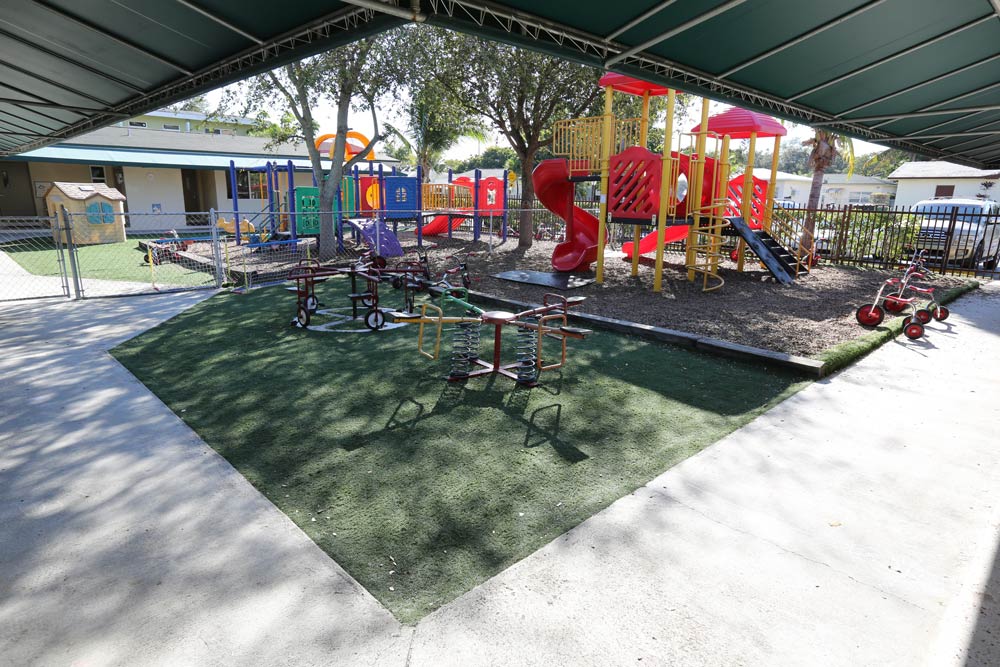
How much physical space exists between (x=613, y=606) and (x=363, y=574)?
1.37m

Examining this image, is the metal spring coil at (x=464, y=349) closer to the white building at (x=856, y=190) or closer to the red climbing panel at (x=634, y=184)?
the red climbing panel at (x=634, y=184)

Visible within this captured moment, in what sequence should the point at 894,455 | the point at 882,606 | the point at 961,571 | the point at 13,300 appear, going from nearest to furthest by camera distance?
the point at 882,606, the point at 961,571, the point at 894,455, the point at 13,300

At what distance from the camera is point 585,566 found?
10.7 ft

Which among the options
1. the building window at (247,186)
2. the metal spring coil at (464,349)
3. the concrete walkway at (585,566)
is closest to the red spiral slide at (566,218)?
the metal spring coil at (464,349)

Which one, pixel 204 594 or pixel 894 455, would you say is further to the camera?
pixel 894 455

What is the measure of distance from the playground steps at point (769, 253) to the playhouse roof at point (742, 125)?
86.8 inches

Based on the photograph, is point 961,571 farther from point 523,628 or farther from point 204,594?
point 204,594

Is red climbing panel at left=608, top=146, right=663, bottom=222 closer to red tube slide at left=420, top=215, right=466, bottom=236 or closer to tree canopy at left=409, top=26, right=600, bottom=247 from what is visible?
tree canopy at left=409, top=26, right=600, bottom=247

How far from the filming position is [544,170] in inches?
551

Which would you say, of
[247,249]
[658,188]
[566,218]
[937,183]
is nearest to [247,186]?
[247,249]

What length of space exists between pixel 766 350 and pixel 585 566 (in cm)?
523

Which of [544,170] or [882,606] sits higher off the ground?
[544,170]

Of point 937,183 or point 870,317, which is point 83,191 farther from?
point 937,183

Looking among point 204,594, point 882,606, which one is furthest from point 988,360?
point 204,594
